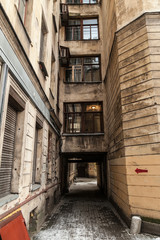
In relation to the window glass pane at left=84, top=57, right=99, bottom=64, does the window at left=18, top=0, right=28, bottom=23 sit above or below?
below

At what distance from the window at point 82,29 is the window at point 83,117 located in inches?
233

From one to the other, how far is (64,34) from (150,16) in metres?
8.51

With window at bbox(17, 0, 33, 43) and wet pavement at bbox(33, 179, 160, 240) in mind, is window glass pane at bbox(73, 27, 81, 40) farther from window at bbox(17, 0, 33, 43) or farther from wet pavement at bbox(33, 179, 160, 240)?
wet pavement at bbox(33, 179, 160, 240)

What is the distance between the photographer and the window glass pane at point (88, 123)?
11.1 meters

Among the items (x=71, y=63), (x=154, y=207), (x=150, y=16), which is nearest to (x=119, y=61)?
(x=150, y=16)

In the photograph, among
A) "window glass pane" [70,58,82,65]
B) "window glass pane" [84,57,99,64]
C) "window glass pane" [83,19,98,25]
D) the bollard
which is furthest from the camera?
"window glass pane" [83,19,98,25]

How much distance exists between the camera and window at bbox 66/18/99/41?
13312 millimetres

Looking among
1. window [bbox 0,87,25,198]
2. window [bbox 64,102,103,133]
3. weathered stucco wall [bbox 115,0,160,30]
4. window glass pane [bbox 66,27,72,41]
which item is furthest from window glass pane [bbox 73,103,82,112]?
window [bbox 0,87,25,198]

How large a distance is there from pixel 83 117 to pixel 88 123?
0.56m

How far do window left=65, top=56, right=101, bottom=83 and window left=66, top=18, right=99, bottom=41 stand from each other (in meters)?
1.97

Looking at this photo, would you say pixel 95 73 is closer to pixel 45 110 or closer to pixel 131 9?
pixel 131 9

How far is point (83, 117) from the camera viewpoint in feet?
37.5

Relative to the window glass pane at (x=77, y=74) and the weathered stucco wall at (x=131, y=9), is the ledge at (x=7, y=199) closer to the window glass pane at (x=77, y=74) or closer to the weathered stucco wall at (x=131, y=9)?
the weathered stucco wall at (x=131, y=9)

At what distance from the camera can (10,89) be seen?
3.62m
